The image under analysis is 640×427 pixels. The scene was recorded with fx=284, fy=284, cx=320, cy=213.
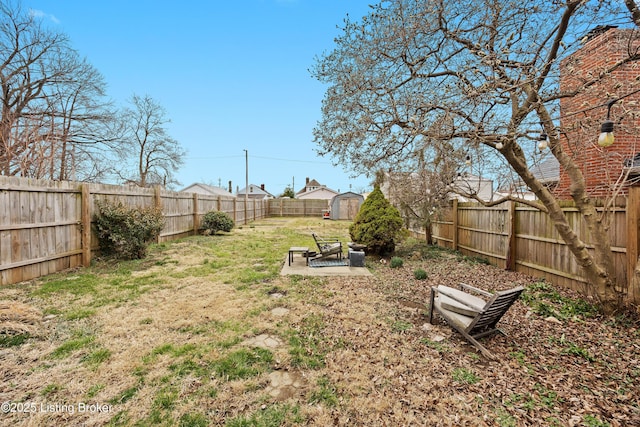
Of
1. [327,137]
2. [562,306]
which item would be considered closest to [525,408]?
[562,306]

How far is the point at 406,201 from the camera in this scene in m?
8.99

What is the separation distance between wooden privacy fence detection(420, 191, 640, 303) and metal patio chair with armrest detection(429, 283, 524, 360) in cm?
196

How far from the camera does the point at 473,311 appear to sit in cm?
319

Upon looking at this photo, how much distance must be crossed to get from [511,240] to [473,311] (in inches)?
162

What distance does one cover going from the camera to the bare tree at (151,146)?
22.5 metres

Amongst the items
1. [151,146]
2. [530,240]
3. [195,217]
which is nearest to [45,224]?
[195,217]

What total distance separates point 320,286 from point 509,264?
4.46 meters

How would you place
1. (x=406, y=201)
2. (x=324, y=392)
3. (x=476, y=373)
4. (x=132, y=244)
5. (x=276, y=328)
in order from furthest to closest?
(x=406, y=201), (x=132, y=244), (x=276, y=328), (x=476, y=373), (x=324, y=392)

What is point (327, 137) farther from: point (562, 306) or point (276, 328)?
point (562, 306)

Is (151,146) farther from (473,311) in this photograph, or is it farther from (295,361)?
(473,311)

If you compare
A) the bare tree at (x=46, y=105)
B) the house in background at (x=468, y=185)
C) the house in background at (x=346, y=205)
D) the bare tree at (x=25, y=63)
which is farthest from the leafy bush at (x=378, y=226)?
the house in background at (x=346, y=205)

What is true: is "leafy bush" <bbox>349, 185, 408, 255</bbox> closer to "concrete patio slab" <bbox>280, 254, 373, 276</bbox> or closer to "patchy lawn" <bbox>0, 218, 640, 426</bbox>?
"concrete patio slab" <bbox>280, 254, 373, 276</bbox>

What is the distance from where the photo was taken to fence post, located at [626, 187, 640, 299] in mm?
3689

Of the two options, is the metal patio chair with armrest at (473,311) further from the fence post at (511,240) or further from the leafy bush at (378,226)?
the leafy bush at (378,226)
